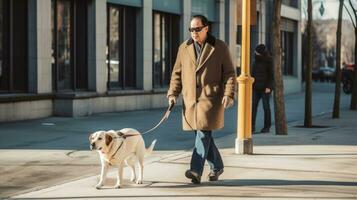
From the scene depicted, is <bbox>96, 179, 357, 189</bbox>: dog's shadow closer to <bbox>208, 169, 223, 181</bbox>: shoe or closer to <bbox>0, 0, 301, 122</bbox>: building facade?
<bbox>208, 169, 223, 181</bbox>: shoe

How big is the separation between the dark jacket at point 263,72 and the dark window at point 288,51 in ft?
79.4

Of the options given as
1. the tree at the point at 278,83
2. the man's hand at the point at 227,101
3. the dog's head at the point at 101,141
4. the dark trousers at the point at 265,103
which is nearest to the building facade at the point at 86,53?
the tree at the point at 278,83

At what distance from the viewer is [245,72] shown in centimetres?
A: 1122

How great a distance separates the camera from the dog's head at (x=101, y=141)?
7809 millimetres

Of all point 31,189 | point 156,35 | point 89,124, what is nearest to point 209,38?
point 31,189

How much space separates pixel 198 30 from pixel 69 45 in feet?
40.5

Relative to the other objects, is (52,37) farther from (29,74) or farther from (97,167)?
(97,167)

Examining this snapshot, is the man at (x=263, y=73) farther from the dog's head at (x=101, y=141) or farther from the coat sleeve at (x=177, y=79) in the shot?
the dog's head at (x=101, y=141)

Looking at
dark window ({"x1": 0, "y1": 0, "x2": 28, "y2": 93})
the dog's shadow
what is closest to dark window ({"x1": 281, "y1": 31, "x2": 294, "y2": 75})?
dark window ({"x1": 0, "y1": 0, "x2": 28, "y2": 93})

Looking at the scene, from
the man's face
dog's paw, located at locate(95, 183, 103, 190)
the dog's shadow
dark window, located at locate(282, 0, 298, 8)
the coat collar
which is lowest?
the dog's shadow

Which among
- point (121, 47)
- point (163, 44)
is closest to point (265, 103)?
point (121, 47)

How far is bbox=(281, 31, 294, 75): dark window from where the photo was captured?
130ft

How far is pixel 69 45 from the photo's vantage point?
20.2 m

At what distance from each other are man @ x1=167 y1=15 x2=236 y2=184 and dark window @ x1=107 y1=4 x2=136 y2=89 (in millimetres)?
13584
